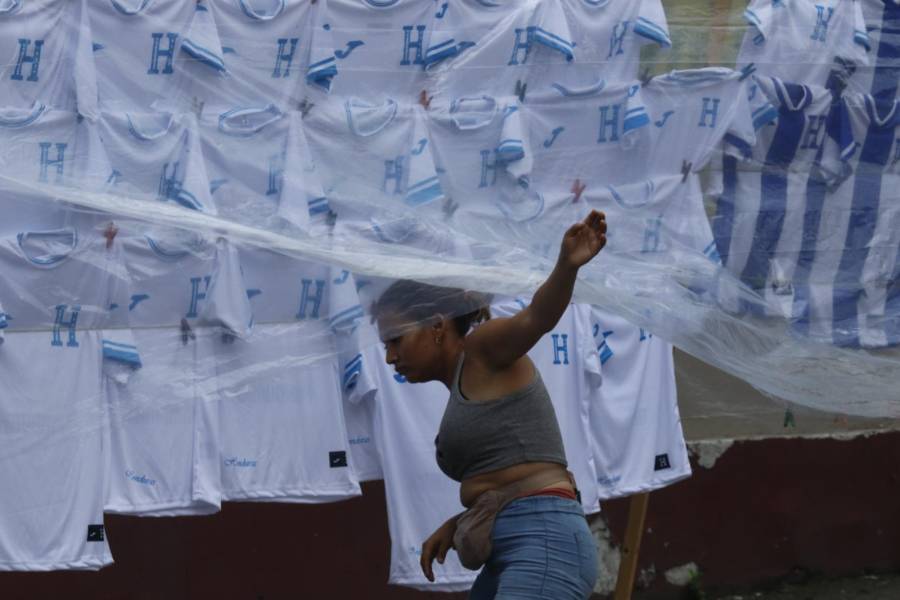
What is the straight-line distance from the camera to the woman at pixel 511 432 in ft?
9.95

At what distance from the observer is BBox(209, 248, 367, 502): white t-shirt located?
154 inches

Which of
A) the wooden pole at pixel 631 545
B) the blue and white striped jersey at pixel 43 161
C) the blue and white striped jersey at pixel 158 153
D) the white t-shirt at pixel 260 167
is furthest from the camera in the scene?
the wooden pole at pixel 631 545

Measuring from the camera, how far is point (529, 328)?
3018 mm

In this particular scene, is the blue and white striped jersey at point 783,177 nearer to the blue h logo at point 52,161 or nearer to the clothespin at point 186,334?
the clothespin at point 186,334

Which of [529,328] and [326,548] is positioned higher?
[529,328]

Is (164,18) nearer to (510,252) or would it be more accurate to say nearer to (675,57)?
(510,252)

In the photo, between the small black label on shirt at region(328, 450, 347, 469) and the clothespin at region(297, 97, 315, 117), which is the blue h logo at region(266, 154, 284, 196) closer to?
the clothespin at region(297, 97, 315, 117)

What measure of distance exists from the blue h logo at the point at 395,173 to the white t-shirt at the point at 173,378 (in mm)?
521

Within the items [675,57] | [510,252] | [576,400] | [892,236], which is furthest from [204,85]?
[892,236]

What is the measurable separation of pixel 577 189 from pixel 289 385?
1.15 meters

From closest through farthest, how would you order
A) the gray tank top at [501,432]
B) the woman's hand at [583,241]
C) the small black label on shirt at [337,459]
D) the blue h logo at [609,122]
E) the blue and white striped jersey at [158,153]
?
1. the woman's hand at [583,241]
2. the gray tank top at [501,432]
3. the blue and white striped jersey at [158,153]
4. the blue h logo at [609,122]
5. the small black label on shirt at [337,459]

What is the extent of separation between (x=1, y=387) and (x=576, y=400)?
81.6 inches

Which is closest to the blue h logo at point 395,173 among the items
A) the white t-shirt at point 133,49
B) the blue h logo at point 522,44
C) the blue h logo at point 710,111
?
the blue h logo at point 522,44

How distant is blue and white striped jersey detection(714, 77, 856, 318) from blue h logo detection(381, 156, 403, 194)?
107cm
